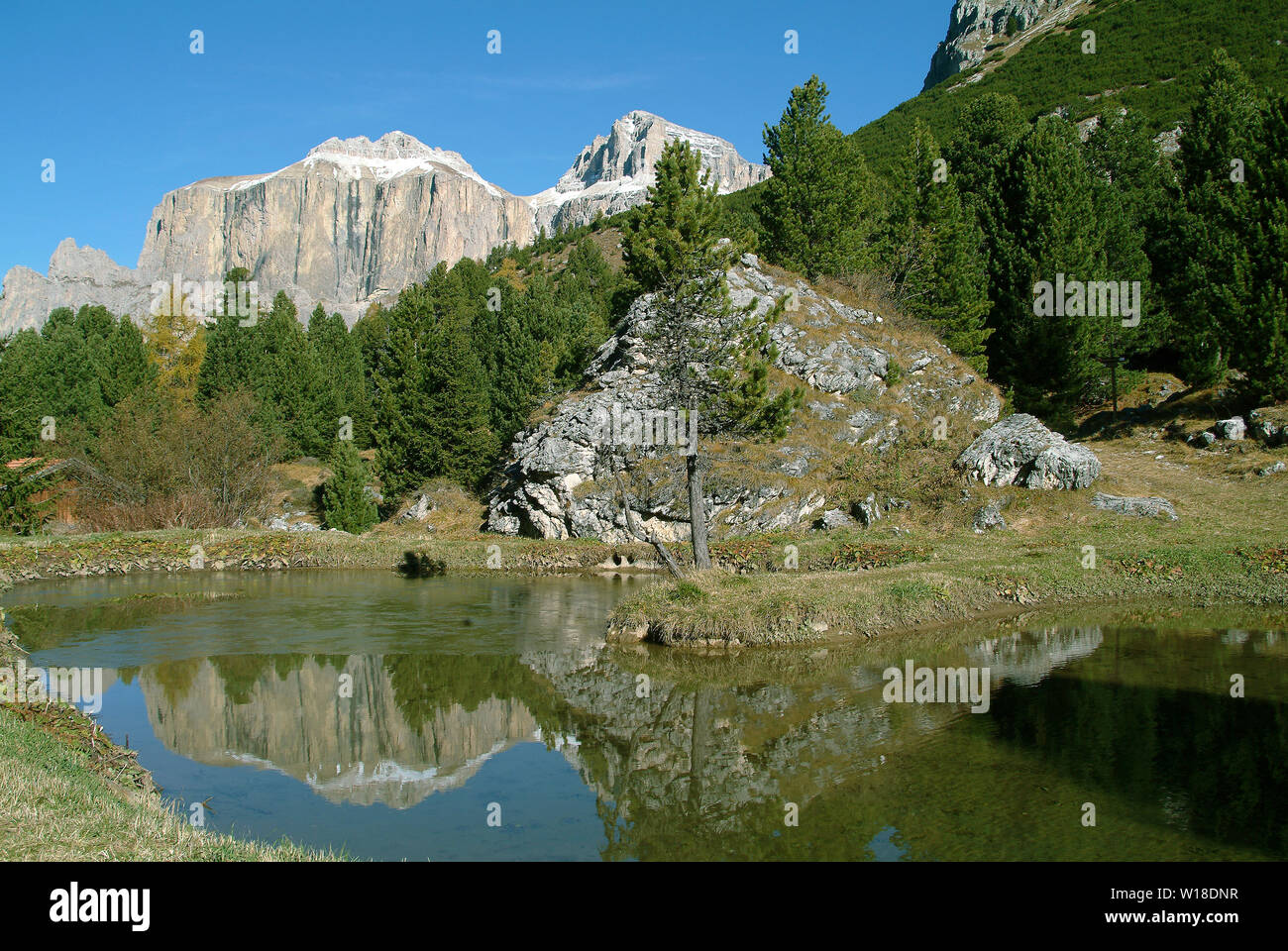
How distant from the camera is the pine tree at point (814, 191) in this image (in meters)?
44.5

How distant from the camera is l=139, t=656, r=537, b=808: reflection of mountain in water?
12.9 metres

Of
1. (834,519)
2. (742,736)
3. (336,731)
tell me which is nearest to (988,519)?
(834,519)

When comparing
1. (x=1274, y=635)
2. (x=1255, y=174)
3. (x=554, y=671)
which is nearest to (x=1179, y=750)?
(x=1274, y=635)

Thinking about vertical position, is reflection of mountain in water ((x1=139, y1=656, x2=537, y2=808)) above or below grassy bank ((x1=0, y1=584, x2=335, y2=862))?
below

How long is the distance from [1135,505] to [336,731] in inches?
1118

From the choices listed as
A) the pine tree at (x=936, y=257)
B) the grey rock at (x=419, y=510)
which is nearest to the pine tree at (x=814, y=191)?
the pine tree at (x=936, y=257)

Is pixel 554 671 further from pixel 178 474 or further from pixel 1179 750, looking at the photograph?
pixel 178 474

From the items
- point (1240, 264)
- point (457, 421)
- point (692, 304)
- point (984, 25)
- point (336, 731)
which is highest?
point (984, 25)

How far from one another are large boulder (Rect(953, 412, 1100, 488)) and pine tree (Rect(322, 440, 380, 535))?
30.4 metres

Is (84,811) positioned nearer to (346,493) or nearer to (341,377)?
(346,493)

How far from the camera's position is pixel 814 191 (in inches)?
1773

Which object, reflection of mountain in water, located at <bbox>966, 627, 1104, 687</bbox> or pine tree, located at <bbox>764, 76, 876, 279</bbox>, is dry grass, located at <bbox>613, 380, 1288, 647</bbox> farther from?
pine tree, located at <bbox>764, 76, 876, 279</bbox>

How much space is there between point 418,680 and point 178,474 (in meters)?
30.4

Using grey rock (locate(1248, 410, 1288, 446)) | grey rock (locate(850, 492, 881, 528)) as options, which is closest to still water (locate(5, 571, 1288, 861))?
grey rock (locate(850, 492, 881, 528))
